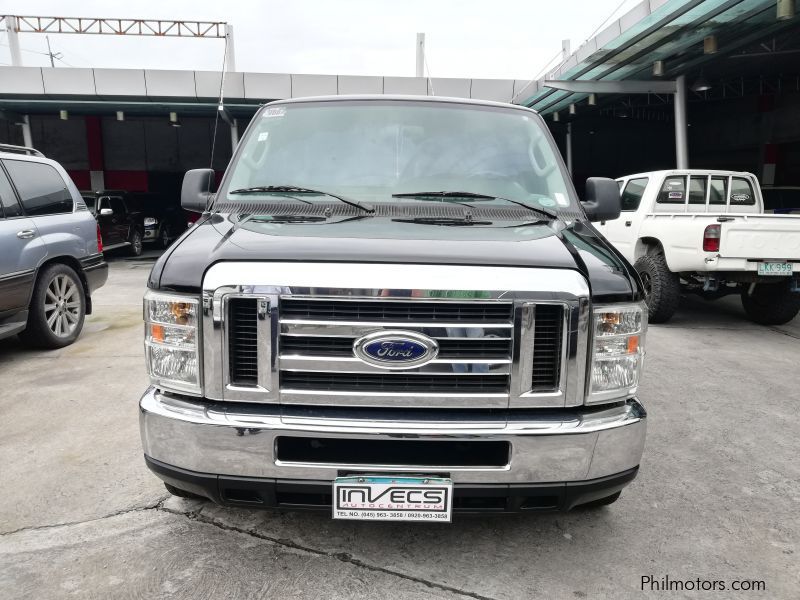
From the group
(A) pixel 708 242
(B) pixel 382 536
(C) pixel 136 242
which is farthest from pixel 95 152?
(B) pixel 382 536

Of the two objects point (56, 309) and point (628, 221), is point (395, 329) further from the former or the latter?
point (628, 221)

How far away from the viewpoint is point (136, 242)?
54.9 ft

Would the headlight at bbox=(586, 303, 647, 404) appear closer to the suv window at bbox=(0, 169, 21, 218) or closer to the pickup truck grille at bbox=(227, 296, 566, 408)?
the pickup truck grille at bbox=(227, 296, 566, 408)

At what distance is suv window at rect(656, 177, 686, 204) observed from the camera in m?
7.77

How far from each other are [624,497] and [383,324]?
1776 mm

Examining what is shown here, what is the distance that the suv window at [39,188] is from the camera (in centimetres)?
540

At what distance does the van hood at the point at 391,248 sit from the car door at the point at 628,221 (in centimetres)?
558

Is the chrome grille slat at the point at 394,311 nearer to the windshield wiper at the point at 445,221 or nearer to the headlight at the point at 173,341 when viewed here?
the headlight at the point at 173,341

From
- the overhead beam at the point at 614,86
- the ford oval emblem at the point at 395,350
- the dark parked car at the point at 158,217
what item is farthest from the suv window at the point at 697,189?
the dark parked car at the point at 158,217

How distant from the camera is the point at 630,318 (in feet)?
7.36

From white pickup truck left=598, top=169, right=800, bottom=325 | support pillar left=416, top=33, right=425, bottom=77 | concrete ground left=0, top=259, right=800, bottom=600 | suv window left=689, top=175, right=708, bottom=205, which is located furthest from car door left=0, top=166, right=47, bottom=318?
support pillar left=416, top=33, right=425, bottom=77

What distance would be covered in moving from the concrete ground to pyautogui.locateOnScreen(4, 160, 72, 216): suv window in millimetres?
2298

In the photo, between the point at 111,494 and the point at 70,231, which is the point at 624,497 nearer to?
the point at 111,494

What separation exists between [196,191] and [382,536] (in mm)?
2062
